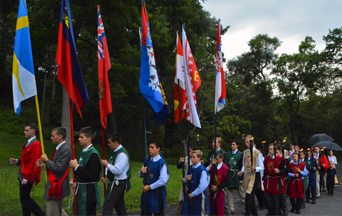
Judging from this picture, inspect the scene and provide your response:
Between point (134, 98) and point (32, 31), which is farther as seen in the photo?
point (134, 98)

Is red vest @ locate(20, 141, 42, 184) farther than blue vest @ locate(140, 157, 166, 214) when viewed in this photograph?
Yes

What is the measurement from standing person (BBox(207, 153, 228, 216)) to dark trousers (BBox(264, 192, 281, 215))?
2.05 m

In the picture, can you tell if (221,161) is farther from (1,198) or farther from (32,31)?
(32,31)

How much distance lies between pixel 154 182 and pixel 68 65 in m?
2.57

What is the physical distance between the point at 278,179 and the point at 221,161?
A: 2221 millimetres

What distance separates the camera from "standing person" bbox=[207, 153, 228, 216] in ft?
30.5

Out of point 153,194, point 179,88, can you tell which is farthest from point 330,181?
point 153,194

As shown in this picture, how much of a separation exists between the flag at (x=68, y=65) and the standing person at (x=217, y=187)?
313cm

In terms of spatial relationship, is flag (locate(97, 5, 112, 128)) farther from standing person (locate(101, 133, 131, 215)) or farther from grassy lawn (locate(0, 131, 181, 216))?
grassy lawn (locate(0, 131, 181, 216))

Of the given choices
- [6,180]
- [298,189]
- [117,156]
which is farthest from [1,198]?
[298,189]

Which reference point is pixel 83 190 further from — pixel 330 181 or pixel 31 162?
pixel 330 181

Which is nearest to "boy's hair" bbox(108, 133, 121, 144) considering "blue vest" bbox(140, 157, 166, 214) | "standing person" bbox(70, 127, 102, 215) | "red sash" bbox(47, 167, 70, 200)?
"standing person" bbox(70, 127, 102, 215)

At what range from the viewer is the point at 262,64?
60.9 meters

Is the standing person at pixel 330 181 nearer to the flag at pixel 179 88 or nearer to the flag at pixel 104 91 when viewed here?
the flag at pixel 179 88
